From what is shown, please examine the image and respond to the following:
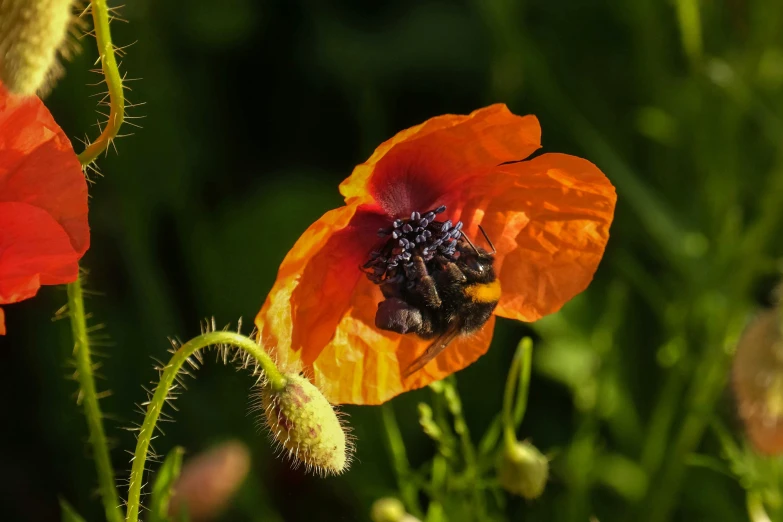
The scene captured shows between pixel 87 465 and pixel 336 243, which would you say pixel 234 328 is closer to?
pixel 87 465

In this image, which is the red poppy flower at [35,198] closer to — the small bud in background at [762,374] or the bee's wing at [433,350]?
the bee's wing at [433,350]

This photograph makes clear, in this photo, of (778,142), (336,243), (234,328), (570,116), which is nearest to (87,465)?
(234,328)

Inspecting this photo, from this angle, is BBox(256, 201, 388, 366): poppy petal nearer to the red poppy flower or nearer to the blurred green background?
the red poppy flower

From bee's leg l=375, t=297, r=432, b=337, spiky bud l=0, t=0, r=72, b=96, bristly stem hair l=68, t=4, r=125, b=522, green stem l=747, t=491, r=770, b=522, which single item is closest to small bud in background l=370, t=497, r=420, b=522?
bee's leg l=375, t=297, r=432, b=337

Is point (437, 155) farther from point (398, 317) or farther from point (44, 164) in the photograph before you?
point (44, 164)

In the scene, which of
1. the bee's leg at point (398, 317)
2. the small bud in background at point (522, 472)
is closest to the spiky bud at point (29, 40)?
the bee's leg at point (398, 317)

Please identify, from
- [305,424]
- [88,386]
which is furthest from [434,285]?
[88,386]
